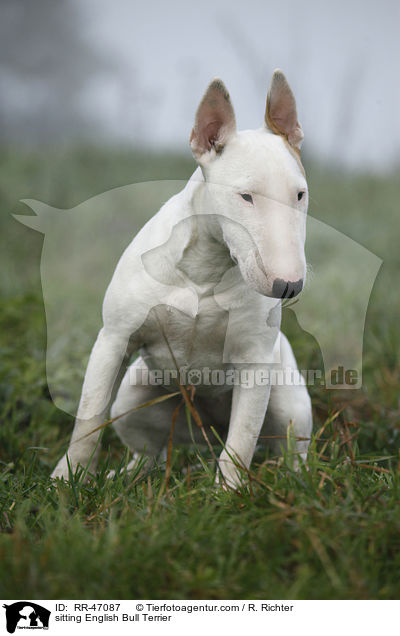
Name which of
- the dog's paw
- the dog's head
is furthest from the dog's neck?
the dog's paw

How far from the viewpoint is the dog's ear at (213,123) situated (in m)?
2.06

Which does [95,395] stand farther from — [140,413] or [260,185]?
[260,185]

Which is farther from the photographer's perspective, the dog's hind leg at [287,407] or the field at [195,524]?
the dog's hind leg at [287,407]

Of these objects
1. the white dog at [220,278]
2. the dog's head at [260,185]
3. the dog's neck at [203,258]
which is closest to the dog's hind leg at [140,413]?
the white dog at [220,278]

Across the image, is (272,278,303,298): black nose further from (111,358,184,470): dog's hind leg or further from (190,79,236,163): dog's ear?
(111,358,184,470): dog's hind leg

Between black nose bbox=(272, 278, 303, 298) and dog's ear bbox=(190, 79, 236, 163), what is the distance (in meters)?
0.56

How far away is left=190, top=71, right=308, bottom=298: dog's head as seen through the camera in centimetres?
186

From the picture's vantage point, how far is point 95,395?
2.39 meters

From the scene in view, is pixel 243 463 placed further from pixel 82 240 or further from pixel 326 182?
pixel 326 182
